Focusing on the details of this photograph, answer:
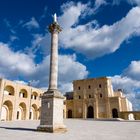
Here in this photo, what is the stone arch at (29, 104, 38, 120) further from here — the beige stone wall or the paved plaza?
the paved plaza

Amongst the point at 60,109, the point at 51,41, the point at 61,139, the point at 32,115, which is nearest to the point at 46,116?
the point at 60,109

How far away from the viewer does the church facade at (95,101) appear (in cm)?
4138

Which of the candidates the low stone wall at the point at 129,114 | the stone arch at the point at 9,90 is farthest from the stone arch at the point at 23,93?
the low stone wall at the point at 129,114

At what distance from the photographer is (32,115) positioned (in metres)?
40.3

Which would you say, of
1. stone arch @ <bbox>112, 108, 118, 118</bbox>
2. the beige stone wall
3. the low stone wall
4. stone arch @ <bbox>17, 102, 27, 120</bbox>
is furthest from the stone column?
stone arch @ <bbox>112, 108, 118, 118</bbox>

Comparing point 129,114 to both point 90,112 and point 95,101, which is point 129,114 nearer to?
point 95,101

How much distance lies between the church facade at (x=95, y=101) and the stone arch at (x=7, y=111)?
15.7 metres

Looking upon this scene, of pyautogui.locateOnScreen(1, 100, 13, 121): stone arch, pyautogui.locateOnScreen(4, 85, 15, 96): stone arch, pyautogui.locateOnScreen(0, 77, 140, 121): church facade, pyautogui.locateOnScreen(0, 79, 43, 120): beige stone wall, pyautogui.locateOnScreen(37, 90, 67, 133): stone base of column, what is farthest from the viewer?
pyautogui.locateOnScreen(4, 85, 15, 96): stone arch

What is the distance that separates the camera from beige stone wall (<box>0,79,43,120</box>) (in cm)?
3331

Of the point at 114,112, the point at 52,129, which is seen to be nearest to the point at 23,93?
the point at 114,112

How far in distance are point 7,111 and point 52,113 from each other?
24.6 meters

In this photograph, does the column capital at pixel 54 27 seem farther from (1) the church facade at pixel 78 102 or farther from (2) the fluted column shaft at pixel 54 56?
(1) the church facade at pixel 78 102

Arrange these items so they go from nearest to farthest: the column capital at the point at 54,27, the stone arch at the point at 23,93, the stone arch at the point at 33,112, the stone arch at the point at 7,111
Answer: the column capital at the point at 54,27 → the stone arch at the point at 7,111 → the stone arch at the point at 23,93 → the stone arch at the point at 33,112

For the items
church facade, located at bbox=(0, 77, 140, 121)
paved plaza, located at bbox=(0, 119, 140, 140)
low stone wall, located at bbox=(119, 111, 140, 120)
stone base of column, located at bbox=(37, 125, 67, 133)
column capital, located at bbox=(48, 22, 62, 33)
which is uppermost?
column capital, located at bbox=(48, 22, 62, 33)
